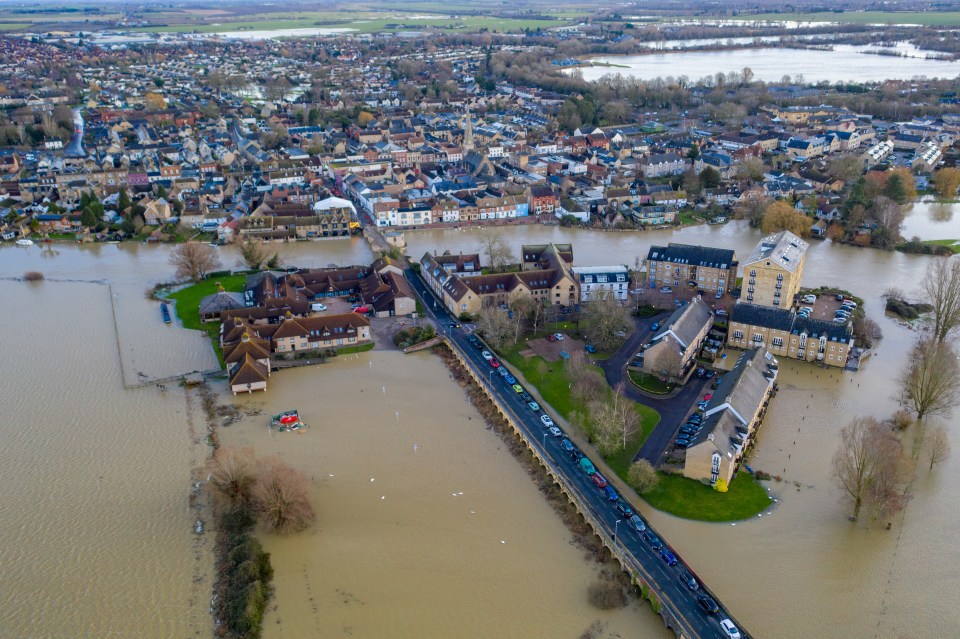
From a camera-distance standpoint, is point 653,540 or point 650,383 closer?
point 653,540

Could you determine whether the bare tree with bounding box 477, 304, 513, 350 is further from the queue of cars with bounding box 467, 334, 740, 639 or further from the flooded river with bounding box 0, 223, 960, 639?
the flooded river with bounding box 0, 223, 960, 639

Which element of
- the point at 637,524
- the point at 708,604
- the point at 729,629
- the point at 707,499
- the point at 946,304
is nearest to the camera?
the point at 729,629

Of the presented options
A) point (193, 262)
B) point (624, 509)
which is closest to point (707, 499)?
point (624, 509)

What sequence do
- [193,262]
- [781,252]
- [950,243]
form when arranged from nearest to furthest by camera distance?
[781,252], [193,262], [950,243]

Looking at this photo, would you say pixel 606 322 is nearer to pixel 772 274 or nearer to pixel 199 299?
pixel 772 274

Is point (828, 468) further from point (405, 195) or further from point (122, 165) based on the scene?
point (122, 165)

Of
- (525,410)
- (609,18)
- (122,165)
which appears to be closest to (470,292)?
(525,410)

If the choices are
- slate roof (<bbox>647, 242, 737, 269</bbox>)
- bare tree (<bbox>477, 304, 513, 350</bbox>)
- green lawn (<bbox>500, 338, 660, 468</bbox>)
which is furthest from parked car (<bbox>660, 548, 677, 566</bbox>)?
slate roof (<bbox>647, 242, 737, 269</bbox>)
